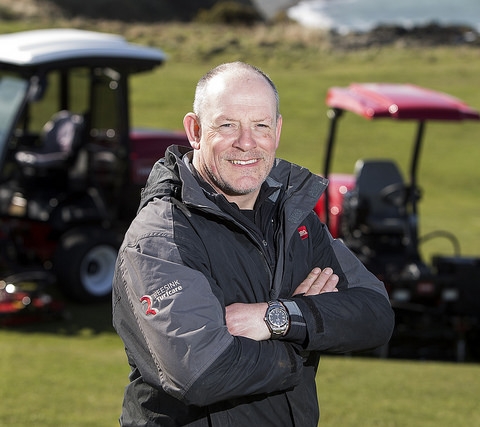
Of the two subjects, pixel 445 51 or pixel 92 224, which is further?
pixel 445 51

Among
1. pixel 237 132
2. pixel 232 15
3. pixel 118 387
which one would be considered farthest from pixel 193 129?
pixel 232 15

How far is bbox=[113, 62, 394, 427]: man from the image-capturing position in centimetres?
228

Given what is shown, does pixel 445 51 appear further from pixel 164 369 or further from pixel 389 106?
pixel 164 369

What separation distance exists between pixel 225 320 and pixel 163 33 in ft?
118

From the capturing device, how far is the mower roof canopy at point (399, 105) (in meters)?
7.65

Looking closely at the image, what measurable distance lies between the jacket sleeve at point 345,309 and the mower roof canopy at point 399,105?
4951 mm

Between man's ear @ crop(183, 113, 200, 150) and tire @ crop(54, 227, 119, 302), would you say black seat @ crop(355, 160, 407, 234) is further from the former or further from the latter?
man's ear @ crop(183, 113, 200, 150)

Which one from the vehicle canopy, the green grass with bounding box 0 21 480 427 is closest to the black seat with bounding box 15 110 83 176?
→ the green grass with bounding box 0 21 480 427

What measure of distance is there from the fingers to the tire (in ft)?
19.1

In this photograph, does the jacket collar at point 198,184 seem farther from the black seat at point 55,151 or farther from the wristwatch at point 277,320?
the black seat at point 55,151

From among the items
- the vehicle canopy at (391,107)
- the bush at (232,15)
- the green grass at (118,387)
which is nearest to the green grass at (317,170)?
the green grass at (118,387)

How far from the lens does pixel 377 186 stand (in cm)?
831

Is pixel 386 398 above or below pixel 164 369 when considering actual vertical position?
below

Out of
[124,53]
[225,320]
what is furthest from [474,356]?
[225,320]
